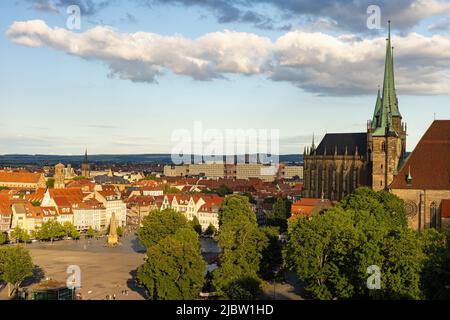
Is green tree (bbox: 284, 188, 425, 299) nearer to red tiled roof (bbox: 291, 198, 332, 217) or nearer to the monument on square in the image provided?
red tiled roof (bbox: 291, 198, 332, 217)

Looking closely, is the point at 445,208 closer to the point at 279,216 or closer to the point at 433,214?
the point at 433,214

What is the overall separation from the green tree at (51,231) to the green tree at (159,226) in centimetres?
2916

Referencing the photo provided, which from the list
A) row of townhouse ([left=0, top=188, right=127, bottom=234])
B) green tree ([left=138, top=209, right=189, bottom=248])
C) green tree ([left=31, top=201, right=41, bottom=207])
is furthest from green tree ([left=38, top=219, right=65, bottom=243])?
green tree ([left=138, top=209, right=189, bottom=248])

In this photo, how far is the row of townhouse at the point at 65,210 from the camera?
97750 millimetres

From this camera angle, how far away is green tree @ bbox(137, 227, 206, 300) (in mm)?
43594

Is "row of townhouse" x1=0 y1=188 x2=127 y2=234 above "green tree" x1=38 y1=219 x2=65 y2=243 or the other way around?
above

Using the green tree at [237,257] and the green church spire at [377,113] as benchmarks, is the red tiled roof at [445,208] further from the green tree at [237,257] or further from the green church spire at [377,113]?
the green tree at [237,257]

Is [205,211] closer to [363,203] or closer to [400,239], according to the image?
[363,203]

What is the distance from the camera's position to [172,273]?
43.8 m

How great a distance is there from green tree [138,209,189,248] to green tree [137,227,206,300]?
20.6 m

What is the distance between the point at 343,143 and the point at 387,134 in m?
20.8

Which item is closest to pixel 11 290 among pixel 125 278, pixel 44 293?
pixel 44 293

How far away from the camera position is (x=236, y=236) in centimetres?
5281

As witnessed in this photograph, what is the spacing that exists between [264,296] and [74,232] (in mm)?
55041
